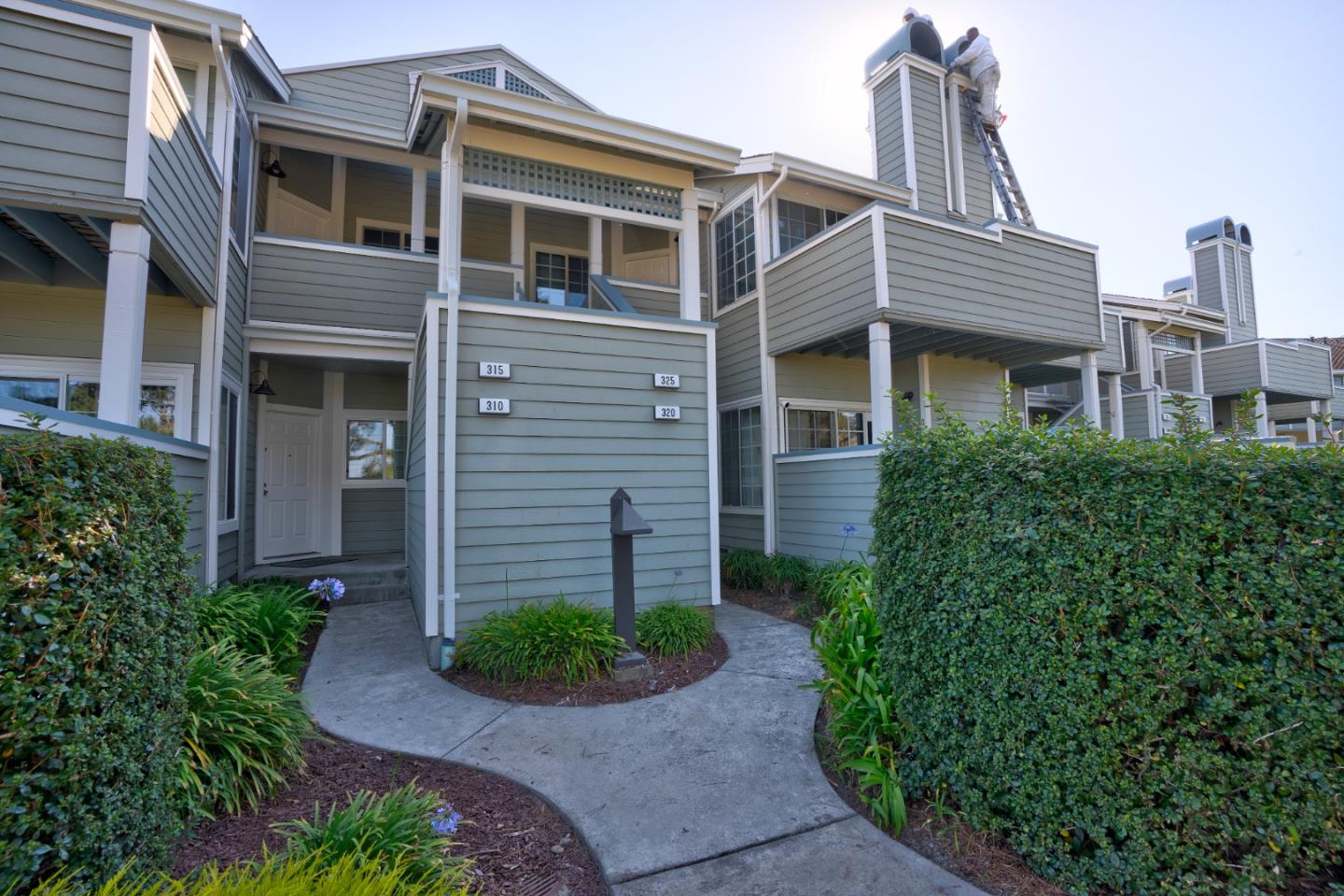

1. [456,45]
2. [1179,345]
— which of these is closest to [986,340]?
[456,45]

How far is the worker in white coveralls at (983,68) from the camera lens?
9953 mm

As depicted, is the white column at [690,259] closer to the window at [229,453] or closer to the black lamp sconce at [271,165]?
the window at [229,453]

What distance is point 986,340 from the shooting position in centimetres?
823

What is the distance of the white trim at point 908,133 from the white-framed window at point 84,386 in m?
9.66

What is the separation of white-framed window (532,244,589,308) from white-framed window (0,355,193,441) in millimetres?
4502

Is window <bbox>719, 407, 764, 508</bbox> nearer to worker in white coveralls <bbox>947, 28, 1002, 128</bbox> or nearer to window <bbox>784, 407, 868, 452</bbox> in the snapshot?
window <bbox>784, 407, 868, 452</bbox>

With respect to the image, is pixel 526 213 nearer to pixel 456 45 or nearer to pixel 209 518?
pixel 456 45

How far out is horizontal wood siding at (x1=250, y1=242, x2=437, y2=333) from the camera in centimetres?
691

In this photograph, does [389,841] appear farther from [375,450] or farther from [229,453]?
[375,450]

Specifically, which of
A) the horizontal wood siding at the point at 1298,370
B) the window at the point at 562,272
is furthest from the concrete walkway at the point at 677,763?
the horizontal wood siding at the point at 1298,370

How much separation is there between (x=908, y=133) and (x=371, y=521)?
9851 millimetres

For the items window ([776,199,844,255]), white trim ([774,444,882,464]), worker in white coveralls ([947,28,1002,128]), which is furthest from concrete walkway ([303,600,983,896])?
worker in white coveralls ([947,28,1002,128])

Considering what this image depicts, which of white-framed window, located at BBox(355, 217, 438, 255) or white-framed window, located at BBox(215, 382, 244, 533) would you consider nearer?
white-framed window, located at BBox(215, 382, 244, 533)

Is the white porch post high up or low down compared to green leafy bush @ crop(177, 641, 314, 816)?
up
